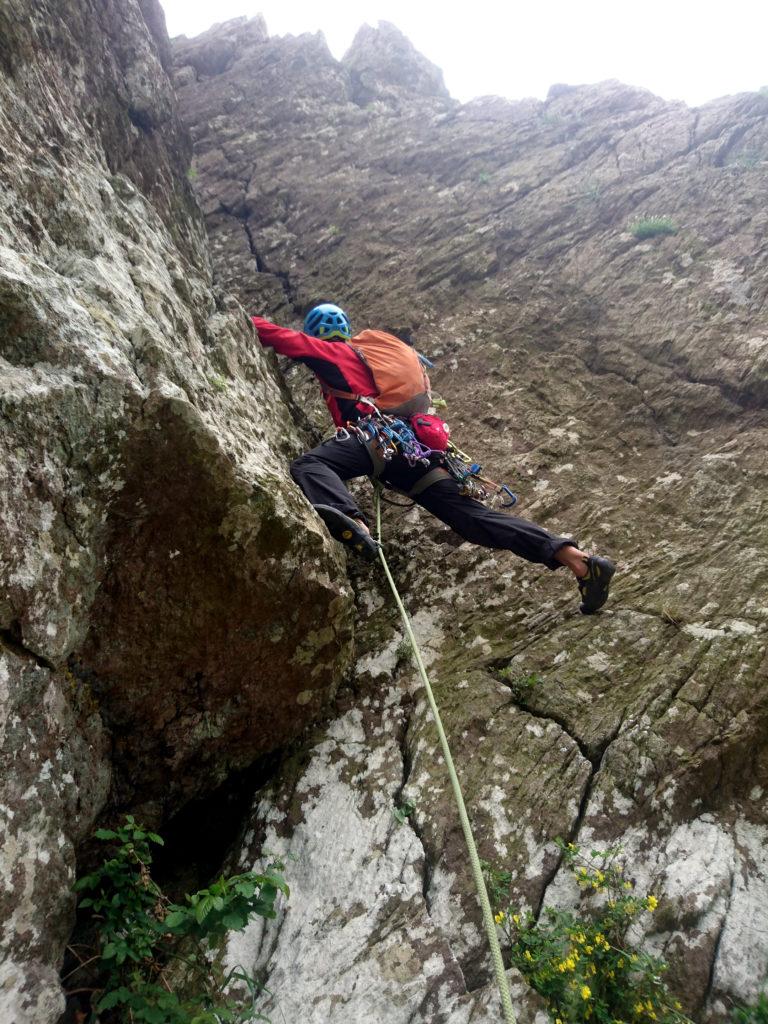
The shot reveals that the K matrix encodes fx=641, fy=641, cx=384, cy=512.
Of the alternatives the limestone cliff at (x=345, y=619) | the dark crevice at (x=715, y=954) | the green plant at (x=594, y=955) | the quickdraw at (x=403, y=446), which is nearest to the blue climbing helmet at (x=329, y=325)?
the limestone cliff at (x=345, y=619)

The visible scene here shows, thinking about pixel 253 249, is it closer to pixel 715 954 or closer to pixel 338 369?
pixel 338 369

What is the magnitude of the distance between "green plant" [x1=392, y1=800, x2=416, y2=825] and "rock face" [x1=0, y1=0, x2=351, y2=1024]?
0.91m

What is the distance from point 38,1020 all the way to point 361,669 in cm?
271

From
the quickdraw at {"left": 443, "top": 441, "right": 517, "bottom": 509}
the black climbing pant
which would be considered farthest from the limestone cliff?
the quickdraw at {"left": 443, "top": 441, "right": 517, "bottom": 509}

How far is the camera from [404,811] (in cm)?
392

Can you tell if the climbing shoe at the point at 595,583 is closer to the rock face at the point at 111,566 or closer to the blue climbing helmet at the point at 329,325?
the rock face at the point at 111,566

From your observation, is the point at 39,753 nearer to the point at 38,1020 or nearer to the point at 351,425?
the point at 38,1020

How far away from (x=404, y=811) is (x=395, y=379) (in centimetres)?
375

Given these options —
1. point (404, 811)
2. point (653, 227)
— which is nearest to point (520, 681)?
point (404, 811)

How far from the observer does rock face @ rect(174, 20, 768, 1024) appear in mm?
3416

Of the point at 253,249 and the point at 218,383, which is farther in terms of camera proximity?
the point at 253,249

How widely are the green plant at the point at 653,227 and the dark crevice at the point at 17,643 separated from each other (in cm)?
909

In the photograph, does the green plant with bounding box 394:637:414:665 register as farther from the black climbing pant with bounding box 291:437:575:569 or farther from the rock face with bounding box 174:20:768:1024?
the black climbing pant with bounding box 291:437:575:569

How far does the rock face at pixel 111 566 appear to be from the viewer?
3.04 meters
